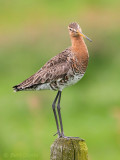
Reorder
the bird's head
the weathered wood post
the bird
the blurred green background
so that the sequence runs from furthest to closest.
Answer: the blurred green background < the bird's head < the bird < the weathered wood post

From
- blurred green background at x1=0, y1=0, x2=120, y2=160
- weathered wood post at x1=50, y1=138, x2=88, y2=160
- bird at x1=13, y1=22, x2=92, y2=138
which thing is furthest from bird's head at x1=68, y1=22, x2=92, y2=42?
weathered wood post at x1=50, y1=138, x2=88, y2=160

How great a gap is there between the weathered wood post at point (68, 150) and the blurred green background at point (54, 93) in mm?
3818

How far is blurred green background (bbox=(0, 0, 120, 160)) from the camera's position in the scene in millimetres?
14992

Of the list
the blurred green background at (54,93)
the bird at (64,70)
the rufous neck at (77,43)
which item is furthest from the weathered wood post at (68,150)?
the blurred green background at (54,93)

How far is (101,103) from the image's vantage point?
1709cm

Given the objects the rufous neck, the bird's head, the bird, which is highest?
the bird's head

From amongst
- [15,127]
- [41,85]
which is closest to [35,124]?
[15,127]

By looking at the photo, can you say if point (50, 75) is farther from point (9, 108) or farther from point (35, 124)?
point (9, 108)

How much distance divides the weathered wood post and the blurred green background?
3818mm

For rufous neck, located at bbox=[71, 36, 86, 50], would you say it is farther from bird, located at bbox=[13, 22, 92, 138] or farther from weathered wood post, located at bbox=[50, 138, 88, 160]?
weathered wood post, located at bbox=[50, 138, 88, 160]

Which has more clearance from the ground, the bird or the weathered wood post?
the bird

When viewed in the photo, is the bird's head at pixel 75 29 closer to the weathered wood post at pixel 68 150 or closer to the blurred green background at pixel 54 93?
the blurred green background at pixel 54 93

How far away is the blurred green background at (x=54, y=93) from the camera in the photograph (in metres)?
15.0

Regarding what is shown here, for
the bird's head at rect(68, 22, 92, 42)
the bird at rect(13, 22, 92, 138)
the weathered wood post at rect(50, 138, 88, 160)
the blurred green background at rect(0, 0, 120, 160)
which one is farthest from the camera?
the blurred green background at rect(0, 0, 120, 160)
